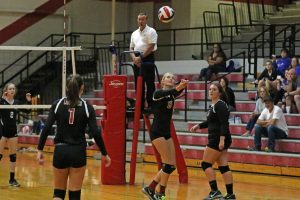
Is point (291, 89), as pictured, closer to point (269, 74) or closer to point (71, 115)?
point (269, 74)

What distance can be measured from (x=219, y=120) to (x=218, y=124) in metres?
0.11

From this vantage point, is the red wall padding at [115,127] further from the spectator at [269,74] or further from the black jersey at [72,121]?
the black jersey at [72,121]

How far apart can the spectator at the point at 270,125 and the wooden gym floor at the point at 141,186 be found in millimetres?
769

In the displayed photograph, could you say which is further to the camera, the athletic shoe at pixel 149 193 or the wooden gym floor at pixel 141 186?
the wooden gym floor at pixel 141 186

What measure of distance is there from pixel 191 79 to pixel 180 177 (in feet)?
24.8

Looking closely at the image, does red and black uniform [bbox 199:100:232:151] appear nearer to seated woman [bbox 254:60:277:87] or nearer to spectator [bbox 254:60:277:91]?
spectator [bbox 254:60:277:91]

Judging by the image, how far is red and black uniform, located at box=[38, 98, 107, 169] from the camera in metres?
7.07

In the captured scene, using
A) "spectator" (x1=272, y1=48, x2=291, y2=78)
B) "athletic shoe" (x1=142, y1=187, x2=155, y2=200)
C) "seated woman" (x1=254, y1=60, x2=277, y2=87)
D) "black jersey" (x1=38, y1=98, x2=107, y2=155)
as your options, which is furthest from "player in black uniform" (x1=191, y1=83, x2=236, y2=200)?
"spectator" (x1=272, y1=48, x2=291, y2=78)

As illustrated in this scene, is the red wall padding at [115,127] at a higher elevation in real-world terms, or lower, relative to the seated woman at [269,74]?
lower

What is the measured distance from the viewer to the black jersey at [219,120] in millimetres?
9898

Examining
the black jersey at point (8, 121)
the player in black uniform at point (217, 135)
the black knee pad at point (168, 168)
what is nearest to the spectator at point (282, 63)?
the player in black uniform at point (217, 135)

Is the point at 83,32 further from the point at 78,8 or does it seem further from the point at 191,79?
the point at 191,79

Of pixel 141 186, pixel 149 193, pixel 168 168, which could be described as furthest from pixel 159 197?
pixel 141 186

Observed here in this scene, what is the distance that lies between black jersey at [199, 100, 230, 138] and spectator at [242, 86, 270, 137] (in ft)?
17.2
